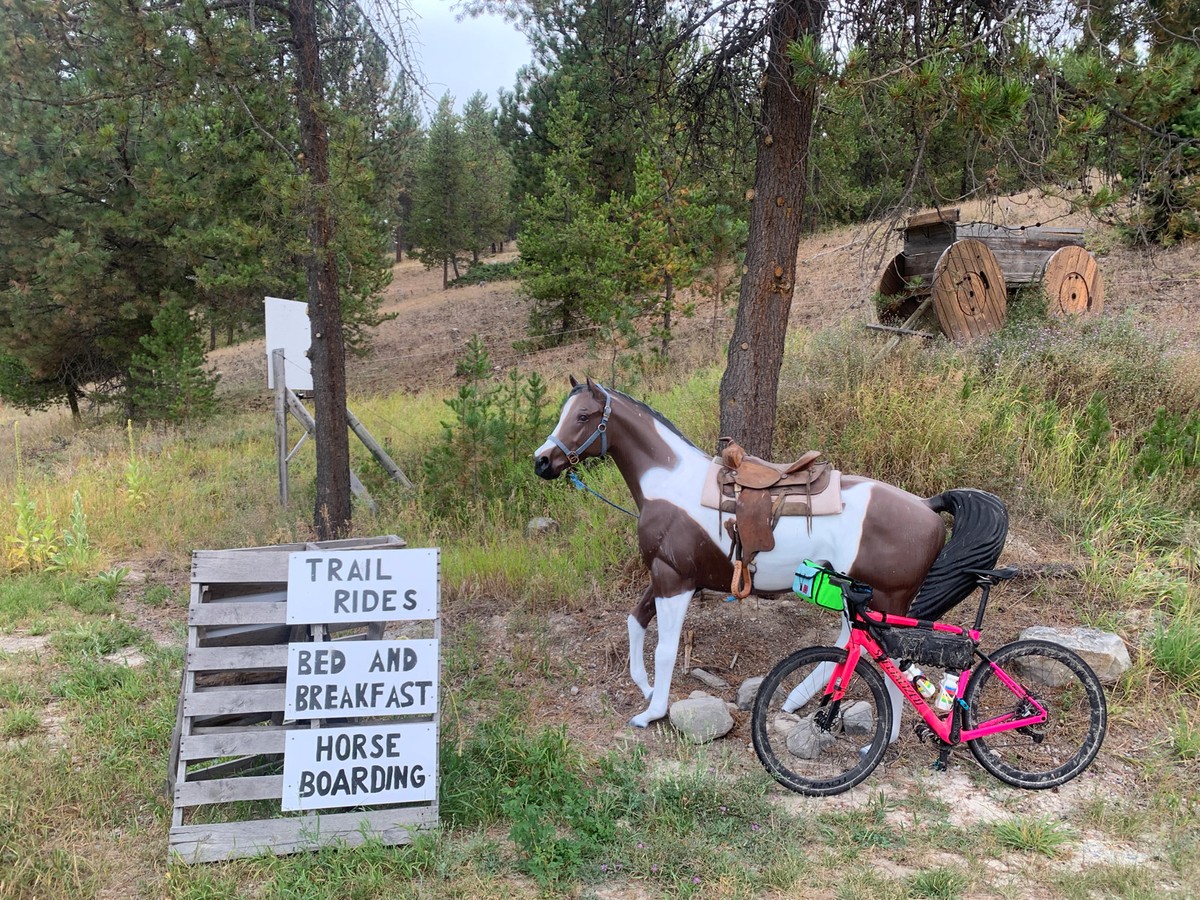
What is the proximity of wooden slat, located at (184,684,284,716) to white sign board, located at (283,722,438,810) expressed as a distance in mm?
213

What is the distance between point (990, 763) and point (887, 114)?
4.04 meters

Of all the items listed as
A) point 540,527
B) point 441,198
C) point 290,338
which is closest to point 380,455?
point 290,338

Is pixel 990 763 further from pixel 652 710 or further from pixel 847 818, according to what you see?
pixel 652 710

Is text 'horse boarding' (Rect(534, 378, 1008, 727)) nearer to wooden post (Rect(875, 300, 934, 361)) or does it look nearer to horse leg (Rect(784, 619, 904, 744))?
horse leg (Rect(784, 619, 904, 744))

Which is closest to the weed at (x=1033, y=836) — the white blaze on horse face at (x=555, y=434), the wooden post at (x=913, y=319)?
the white blaze on horse face at (x=555, y=434)

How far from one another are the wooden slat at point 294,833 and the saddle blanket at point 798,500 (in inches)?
79.0

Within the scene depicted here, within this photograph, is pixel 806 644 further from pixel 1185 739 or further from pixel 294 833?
pixel 294 833

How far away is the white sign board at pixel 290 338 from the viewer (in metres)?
8.24

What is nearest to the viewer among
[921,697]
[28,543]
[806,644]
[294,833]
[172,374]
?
[294,833]

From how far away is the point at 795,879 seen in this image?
3.09 meters

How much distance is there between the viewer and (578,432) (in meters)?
4.27

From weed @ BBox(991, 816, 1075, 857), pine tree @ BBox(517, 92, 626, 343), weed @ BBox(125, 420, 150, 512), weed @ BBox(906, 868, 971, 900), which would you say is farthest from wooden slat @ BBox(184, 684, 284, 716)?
pine tree @ BBox(517, 92, 626, 343)

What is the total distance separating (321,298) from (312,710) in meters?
4.48

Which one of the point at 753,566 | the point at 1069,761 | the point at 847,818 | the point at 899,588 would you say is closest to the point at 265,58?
the point at 753,566
